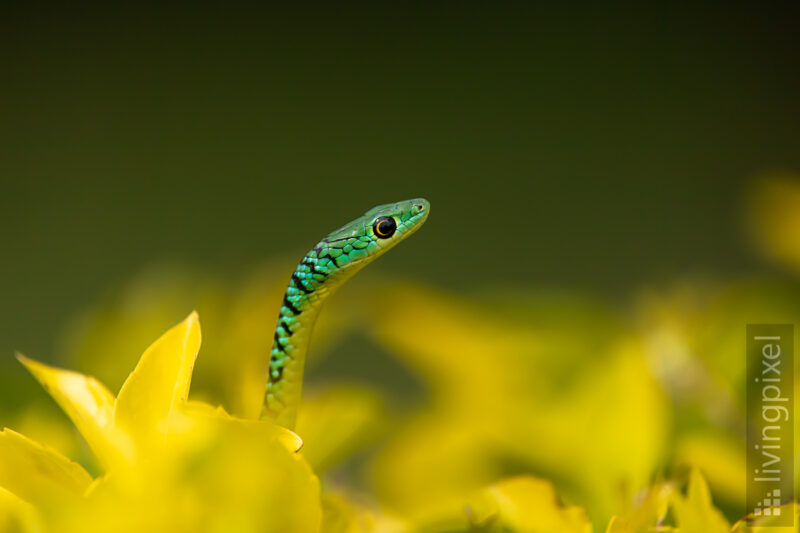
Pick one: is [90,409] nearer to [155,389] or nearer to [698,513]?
[155,389]

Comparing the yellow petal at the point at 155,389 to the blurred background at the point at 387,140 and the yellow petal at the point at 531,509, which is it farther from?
the blurred background at the point at 387,140

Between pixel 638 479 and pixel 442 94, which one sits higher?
pixel 442 94

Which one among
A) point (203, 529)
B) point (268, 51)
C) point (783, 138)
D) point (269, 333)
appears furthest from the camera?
point (783, 138)

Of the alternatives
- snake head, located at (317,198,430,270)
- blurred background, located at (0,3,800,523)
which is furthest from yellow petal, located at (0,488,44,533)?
blurred background, located at (0,3,800,523)

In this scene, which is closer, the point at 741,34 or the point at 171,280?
the point at 171,280

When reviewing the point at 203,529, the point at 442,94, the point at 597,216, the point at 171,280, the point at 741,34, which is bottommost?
the point at 203,529

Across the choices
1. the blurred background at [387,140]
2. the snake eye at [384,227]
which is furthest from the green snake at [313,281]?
the blurred background at [387,140]

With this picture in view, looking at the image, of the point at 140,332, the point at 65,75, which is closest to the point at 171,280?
the point at 140,332

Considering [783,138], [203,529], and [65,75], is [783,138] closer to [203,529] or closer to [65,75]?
[65,75]
